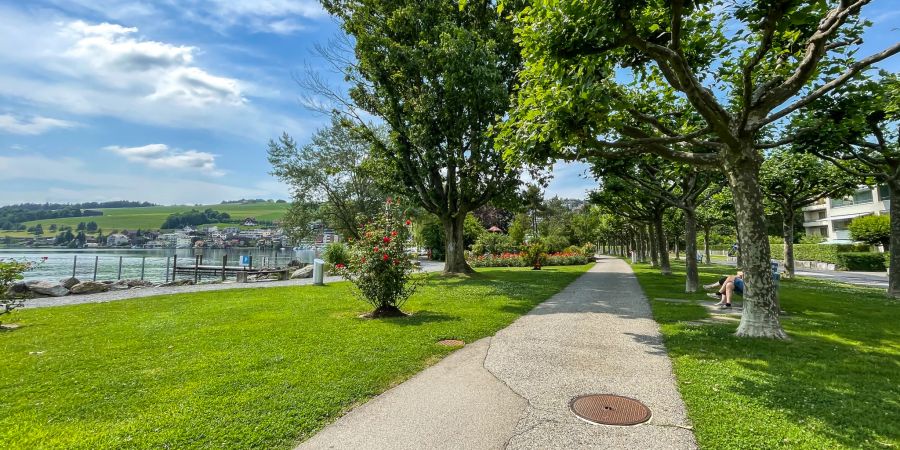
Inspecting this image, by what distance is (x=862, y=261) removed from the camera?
99.2 ft

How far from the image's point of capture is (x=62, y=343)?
22.8ft

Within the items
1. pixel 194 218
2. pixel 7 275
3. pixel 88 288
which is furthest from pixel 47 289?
pixel 194 218

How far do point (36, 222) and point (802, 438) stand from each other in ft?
329

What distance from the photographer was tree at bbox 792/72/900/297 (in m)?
8.35

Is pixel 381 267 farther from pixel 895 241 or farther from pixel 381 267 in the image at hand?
pixel 895 241

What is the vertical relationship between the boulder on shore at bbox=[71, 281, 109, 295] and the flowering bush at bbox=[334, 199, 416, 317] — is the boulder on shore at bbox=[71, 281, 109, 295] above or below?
below

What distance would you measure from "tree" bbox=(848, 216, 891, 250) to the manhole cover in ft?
155

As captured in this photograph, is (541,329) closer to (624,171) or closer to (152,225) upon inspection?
(624,171)

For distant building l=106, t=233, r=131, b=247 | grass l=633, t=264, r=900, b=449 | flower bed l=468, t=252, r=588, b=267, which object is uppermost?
distant building l=106, t=233, r=131, b=247

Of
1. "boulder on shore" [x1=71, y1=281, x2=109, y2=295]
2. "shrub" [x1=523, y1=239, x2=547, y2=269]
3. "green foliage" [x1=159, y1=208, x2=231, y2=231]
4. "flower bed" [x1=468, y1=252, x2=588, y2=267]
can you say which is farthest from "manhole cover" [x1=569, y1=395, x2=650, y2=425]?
"green foliage" [x1=159, y1=208, x2=231, y2=231]

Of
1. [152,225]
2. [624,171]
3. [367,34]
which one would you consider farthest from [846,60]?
[152,225]

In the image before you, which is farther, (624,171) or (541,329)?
(624,171)

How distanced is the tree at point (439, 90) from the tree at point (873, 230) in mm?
37516

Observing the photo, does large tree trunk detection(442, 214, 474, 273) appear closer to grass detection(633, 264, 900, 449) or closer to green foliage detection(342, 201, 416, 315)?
green foliage detection(342, 201, 416, 315)
